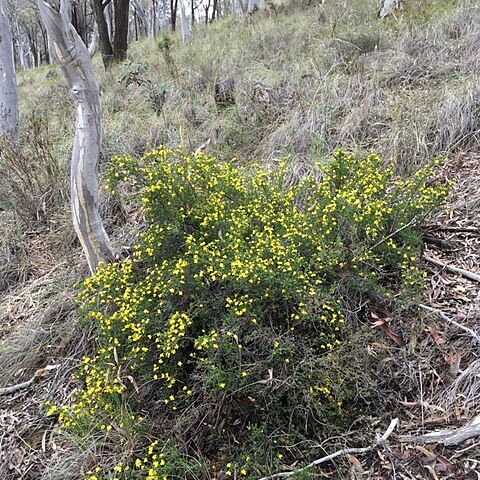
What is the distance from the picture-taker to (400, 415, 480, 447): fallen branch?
7.00ft

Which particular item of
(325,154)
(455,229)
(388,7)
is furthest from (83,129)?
(388,7)

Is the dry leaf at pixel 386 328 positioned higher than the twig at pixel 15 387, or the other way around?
the dry leaf at pixel 386 328

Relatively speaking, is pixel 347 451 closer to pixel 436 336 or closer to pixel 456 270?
pixel 436 336

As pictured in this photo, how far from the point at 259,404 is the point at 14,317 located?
8.55ft

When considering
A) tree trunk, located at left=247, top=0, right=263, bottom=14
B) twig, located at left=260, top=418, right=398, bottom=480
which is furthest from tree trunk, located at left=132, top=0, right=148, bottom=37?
twig, located at left=260, top=418, right=398, bottom=480

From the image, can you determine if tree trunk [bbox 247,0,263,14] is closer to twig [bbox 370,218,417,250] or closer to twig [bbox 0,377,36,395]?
twig [bbox 370,218,417,250]

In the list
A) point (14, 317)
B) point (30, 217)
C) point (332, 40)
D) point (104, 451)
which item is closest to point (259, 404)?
point (104, 451)

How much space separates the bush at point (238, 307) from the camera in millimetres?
2434

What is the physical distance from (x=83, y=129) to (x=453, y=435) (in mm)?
3167

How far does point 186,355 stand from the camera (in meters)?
2.82

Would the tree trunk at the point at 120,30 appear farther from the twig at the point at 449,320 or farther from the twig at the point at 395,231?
the twig at the point at 449,320

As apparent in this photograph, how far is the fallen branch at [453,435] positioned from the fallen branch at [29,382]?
8.56 ft

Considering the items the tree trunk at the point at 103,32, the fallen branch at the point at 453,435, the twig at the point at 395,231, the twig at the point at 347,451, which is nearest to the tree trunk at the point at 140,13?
the tree trunk at the point at 103,32

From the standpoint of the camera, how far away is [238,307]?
2580 mm
